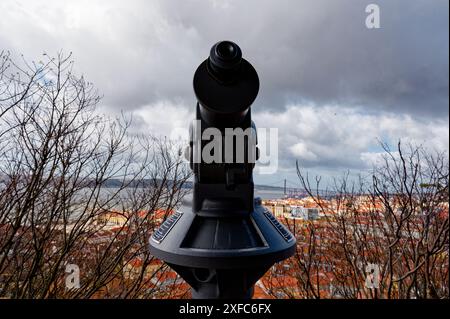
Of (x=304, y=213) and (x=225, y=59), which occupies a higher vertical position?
(x=225, y=59)

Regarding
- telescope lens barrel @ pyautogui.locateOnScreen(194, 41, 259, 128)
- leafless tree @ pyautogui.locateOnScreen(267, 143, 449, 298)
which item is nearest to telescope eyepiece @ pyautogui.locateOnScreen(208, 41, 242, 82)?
telescope lens barrel @ pyautogui.locateOnScreen(194, 41, 259, 128)

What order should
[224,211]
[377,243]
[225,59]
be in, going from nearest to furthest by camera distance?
1. [225,59]
2. [224,211]
3. [377,243]

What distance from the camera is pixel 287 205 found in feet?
15.1

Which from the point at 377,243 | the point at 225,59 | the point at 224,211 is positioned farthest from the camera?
the point at 377,243

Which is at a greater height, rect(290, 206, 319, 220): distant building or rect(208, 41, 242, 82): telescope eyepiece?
rect(208, 41, 242, 82): telescope eyepiece

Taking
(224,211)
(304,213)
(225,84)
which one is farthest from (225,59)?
(304,213)

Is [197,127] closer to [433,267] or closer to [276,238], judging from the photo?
[276,238]

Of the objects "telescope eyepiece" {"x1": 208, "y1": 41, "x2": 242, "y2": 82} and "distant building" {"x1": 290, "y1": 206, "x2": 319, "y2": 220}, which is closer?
"telescope eyepiece" {"x1": 208, "y1": 41, "x2": 242, "y2": 82}

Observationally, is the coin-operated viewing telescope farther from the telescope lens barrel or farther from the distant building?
the distant building

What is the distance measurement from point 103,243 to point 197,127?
11.1ft

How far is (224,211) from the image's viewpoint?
149 centimetres

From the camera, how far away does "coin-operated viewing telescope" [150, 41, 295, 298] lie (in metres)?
1.31

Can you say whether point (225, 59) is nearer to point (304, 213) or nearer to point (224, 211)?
point (224, 211)
